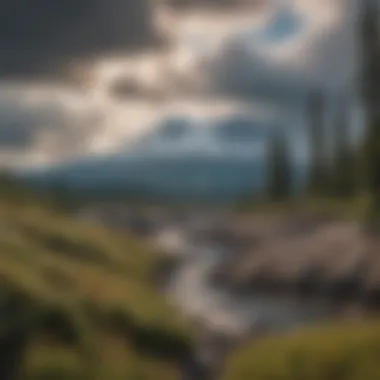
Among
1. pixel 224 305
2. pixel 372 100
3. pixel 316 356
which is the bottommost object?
pixel 316 356

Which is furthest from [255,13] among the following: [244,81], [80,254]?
[80,254]

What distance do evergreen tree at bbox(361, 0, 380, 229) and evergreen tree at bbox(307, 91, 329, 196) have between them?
0.09 m

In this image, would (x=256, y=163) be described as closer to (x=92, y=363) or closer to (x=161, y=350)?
(x=161, y=350)

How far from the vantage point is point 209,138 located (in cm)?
165

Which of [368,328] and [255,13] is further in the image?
[255,13]

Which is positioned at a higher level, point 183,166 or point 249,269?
point 183,166

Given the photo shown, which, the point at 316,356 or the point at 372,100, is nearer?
the point at 316,356

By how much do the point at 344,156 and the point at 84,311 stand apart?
0.65 meters

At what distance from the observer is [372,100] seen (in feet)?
5.40

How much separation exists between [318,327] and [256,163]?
371 mm

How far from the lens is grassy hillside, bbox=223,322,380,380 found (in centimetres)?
154

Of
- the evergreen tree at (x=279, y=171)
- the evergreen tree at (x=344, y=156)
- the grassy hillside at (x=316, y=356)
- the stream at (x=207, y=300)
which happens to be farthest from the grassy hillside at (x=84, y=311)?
the evergreen tree at (x=344, y=156)

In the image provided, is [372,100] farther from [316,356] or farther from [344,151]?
[316,356]

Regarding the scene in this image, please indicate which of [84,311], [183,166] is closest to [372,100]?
[183,166]
